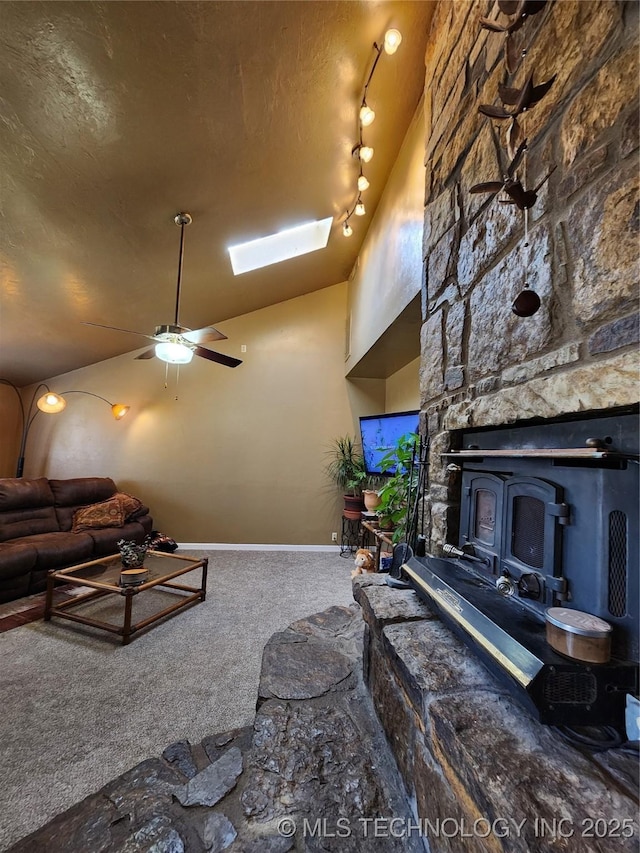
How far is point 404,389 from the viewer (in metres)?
4.31

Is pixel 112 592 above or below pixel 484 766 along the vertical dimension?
below

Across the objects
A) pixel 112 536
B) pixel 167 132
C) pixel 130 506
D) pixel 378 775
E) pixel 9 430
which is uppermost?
pixel 167 132

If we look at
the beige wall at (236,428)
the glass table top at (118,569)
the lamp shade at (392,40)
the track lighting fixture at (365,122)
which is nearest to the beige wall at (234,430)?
the beige wall at (236,428)

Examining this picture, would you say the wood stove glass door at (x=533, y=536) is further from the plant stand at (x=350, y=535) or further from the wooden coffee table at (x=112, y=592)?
the plant stand at (x=350, y=535)

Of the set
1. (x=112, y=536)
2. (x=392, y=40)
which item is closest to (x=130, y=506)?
(x=112, y=536)

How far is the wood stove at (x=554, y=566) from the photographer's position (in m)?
0.71

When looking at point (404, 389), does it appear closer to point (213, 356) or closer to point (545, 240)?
point (213, 356)

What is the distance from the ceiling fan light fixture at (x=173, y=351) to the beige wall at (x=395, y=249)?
1.82m

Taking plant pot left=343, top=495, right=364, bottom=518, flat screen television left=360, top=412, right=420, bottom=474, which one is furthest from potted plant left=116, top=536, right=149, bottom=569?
plant pot left=343, top=495, right=364, bottom=518

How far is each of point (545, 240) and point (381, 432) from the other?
317cm

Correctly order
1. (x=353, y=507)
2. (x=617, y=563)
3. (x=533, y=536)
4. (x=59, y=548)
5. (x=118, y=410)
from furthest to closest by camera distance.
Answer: (x=118, y=410)
(x=353, y=507)
(x=59, y=548)
(x=533, y=536)
(x=617, y=563)

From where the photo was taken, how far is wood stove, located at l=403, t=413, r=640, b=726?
2.34 feet

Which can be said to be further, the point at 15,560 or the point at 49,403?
the point at 49,403

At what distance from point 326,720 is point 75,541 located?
3.41 metres
